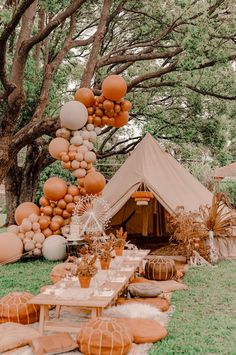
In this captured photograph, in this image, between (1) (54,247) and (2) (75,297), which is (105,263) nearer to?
(2) (75,297)

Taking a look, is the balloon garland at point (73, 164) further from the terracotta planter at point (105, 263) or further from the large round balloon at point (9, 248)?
the terracotta planter at point (105, 263)

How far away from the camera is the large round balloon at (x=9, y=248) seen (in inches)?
317

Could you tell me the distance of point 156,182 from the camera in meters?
8.94

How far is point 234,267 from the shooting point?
7762 mm

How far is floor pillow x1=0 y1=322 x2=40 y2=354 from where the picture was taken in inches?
155

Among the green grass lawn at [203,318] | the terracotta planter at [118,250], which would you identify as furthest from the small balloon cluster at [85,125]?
the green grass lawn at [203,318]

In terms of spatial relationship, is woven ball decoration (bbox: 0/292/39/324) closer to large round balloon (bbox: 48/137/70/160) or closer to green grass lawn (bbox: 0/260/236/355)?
green grass lawn (bbox: 0/260/236/355)

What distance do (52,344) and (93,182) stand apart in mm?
4238

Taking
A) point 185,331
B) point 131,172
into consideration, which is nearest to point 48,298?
point 185,331

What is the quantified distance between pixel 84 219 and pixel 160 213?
136 inches

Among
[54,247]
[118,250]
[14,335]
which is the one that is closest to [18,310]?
[14,335]

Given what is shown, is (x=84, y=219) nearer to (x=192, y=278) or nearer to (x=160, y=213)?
(x=192, y=278)

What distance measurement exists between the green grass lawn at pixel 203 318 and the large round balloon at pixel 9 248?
115 inches

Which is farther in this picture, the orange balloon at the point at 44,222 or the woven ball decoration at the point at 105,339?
the orange balloon at the point at 44,222
